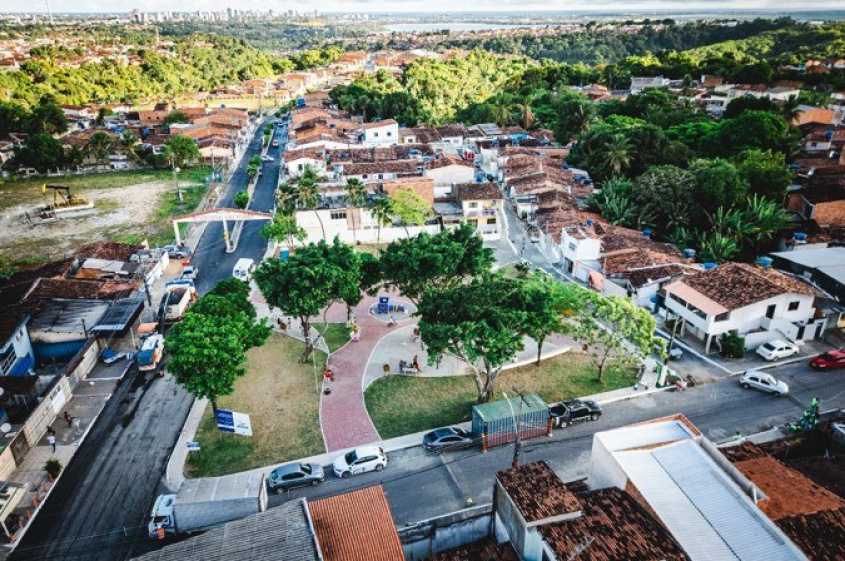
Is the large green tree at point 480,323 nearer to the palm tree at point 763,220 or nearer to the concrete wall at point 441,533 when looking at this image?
the concrete wall at point 441,533

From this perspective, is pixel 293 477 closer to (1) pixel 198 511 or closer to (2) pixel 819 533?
(1) pixel 198 511

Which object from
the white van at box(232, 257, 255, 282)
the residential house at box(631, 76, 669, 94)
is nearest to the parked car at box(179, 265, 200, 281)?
the white van at box(232, 257, 255, 282)

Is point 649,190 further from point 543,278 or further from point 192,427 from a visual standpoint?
point 192,427

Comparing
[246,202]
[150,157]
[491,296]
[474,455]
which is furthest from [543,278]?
[150,157]

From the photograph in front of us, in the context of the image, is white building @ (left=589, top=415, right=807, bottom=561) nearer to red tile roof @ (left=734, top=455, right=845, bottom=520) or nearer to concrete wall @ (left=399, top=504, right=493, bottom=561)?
red tile roof @ (left=734, top=455, right=845, bottom=520)

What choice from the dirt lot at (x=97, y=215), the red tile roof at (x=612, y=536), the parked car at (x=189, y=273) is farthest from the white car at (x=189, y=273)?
the red tile roof at (x=612, y=536)
